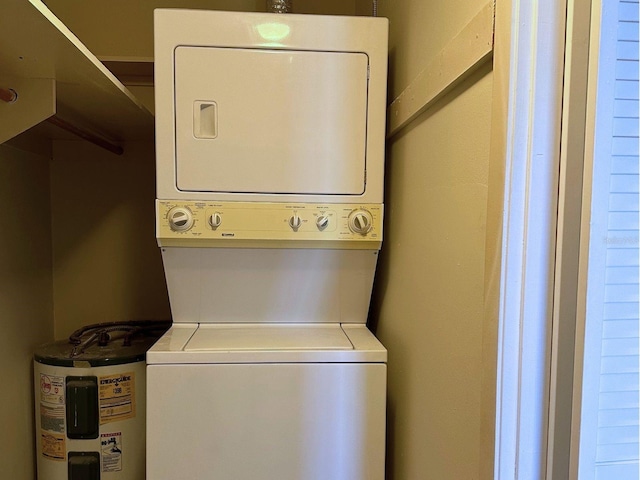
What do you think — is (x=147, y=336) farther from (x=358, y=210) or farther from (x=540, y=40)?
(x=540, y=40)

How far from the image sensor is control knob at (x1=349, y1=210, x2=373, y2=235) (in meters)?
1.38

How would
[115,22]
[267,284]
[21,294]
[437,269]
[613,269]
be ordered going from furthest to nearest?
[115,22], [21,294], [267,284], [437,269], [613,269]

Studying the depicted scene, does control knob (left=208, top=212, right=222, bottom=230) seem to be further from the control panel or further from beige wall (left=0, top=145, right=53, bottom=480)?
beige wall (left=0, top=145, right=53, bottom=480)

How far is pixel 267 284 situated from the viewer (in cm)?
145

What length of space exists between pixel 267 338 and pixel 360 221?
429 mm

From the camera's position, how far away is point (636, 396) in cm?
69

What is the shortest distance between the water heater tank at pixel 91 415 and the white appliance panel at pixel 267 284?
0.33 m

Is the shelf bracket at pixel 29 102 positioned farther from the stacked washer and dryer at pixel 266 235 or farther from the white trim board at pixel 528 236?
the white trim board at pixel 528 236

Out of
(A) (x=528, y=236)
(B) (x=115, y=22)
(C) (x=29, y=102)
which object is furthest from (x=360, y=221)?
(B) (x=115, y=22)

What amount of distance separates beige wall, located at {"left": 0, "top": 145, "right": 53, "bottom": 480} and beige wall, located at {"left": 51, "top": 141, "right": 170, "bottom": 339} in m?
0.08

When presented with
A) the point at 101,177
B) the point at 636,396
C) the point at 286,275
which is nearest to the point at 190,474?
the point at 286,275

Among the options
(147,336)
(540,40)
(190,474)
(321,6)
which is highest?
(321,6)

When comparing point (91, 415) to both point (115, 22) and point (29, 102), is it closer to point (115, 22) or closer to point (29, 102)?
point (29, 102)

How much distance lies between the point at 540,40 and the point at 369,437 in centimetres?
100
